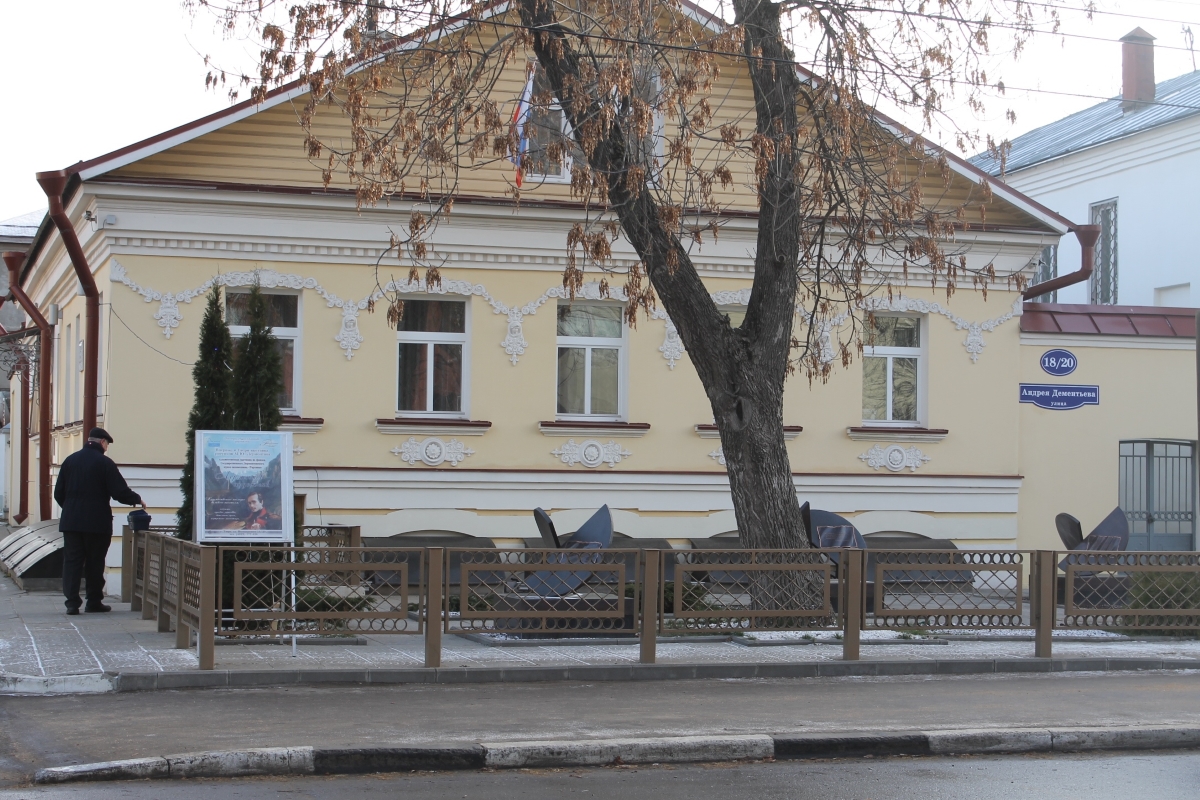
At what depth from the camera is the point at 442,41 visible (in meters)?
13.3

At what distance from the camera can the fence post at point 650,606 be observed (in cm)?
1097

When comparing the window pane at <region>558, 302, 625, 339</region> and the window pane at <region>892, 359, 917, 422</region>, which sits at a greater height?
the window pane at <region>558, 302, 625, 339</region>

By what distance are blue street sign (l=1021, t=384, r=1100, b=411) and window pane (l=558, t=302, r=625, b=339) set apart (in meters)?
5.90

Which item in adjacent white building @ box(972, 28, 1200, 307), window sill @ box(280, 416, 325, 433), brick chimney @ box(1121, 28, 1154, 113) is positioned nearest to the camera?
window sill @ box(280, 416, 325, 433)

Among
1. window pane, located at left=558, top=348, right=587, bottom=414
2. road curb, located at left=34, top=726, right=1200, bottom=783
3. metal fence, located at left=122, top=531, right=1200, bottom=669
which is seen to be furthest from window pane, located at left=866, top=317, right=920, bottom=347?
road curb, located at left=34, top=726, right=1200, bottom=783

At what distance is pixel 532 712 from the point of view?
9.08 metres

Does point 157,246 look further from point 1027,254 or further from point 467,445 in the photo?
point 1027,254

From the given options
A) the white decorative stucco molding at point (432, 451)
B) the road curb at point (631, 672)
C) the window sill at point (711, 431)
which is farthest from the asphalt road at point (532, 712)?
the window sill at point (711, 431)

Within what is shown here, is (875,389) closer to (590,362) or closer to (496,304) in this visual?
(590,362)

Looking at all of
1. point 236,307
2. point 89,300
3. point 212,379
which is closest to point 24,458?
point 89,300

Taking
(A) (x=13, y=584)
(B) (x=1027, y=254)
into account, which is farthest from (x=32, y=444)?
(B) (x=1027, y=254)

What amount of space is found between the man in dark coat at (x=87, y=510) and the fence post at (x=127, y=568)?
0.75 m

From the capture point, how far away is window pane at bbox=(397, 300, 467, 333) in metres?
17.8

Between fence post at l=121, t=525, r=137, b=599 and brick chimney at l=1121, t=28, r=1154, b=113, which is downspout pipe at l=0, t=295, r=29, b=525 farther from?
brick chimney at l=1121, t=28, r=1154, b=113
